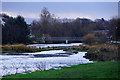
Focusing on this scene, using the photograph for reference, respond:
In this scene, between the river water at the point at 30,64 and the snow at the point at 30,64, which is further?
the snow at the point at 30,64

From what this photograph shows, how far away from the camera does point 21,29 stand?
1933 inches

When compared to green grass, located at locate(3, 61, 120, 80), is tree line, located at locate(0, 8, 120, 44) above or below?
above

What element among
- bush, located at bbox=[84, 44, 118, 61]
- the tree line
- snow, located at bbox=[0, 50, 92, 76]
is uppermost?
the tree line

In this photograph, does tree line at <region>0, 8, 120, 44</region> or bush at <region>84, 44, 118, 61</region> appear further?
tree line at <region>0, 8, 120, 44</region>

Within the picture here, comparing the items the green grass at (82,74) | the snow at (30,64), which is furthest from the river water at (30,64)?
the green grass at (82,74)

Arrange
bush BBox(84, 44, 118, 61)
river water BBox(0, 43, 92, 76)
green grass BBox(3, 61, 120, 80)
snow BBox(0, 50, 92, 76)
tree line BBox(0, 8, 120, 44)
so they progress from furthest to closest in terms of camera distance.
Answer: tree line BBox(0, 8, 120, 44)
bush BBox(84, 44, 118, 61)
snow BBox(0, 50, 92, 76)
river water BBox(0, 43, 92, 76)
green grass BBox(3, 61, 120, 80)

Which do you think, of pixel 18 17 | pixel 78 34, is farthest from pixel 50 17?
pixel 18 17

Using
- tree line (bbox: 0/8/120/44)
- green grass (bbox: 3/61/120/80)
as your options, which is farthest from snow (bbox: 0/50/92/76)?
tree line (bbox: 0/8/120/44)

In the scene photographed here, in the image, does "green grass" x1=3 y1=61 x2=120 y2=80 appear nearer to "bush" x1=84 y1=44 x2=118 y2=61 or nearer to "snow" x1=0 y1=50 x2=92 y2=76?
"snow" x1=0 y1=50 x2=92 y2=76

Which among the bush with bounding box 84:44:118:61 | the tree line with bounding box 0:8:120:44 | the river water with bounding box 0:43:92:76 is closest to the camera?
the river water with bounding box 0:43:92:76

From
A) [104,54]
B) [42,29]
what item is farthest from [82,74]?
[42,29]

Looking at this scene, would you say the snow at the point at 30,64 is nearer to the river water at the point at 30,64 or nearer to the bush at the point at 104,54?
→ the river water at the point at 30,64

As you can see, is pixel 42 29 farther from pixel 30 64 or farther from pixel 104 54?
pixel 30 64

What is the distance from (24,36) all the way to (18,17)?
522 centimetres
